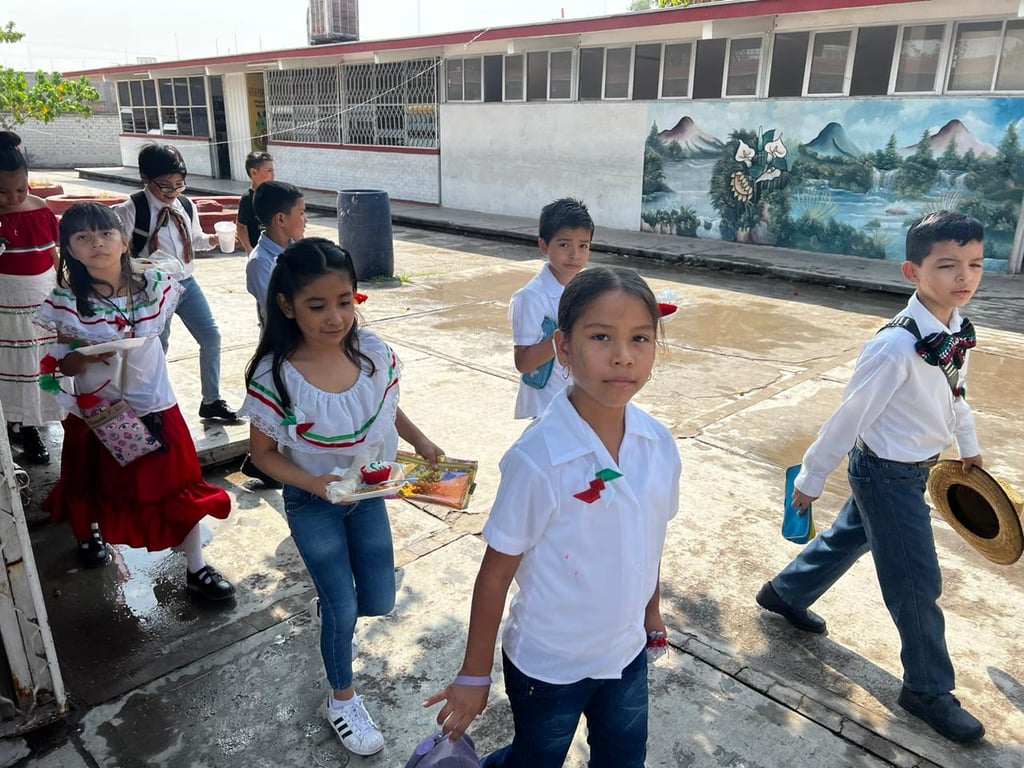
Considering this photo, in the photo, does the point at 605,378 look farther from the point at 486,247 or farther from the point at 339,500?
the point at 486,247

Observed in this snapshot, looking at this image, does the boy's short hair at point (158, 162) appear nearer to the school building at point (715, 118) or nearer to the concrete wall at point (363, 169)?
the school building at point (715, 118)

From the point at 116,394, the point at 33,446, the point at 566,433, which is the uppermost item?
the point at 566,433

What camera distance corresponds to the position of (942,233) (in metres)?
2.23

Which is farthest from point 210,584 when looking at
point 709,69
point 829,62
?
point 709,69

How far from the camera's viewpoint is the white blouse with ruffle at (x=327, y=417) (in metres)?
2.07

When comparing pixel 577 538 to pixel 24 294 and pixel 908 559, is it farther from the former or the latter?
pixel 24 294

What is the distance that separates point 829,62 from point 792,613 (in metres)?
10.4

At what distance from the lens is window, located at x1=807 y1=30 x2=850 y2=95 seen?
10797mm

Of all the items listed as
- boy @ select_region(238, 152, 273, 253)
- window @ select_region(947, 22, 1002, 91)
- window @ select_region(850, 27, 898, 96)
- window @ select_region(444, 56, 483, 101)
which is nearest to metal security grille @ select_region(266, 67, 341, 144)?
window @ select_region(444, 56, 483, 101)

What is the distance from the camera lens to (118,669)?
2.54 metres

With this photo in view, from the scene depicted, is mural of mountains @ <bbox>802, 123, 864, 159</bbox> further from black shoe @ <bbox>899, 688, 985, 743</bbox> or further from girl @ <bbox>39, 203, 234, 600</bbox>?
girl @ <bbox>39, 203, 234, 600</bbox>

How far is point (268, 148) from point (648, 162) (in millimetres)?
12228

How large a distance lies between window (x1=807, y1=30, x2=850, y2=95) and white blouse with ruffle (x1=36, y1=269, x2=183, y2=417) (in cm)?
1072

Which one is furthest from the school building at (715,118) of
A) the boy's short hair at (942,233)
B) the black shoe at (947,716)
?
the black shoe at (947,716)
